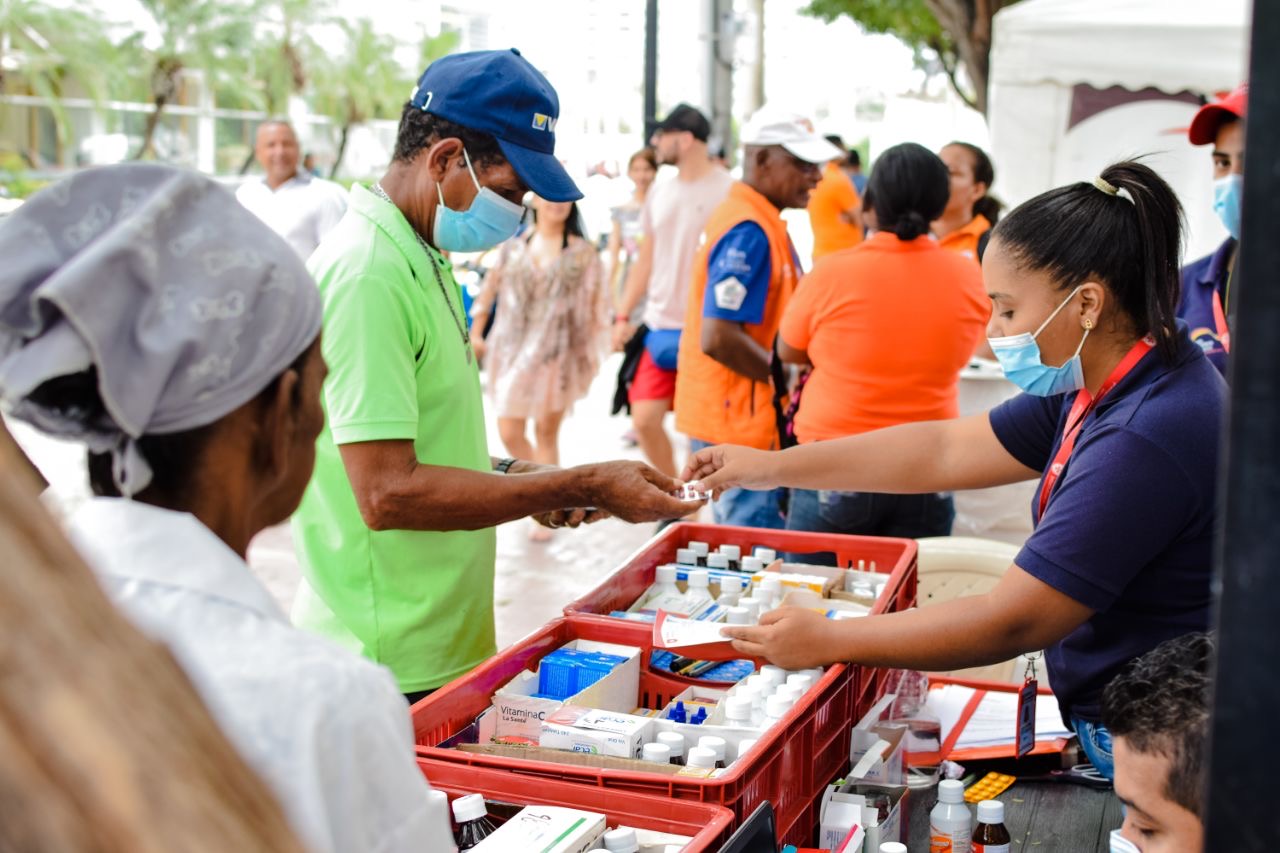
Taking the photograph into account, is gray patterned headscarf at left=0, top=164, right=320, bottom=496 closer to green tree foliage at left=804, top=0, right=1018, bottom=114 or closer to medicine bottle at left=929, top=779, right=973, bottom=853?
medicine bottle at left=929, top=779, right=973, bottom=853

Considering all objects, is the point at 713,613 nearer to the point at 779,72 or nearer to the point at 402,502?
the point at 402,502

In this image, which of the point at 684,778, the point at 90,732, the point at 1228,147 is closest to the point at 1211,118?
the point at 1228,147

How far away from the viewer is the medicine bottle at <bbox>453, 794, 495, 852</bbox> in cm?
178

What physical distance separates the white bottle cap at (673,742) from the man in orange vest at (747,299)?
261 centimetres

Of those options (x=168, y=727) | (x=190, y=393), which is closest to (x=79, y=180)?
(x=190, y=393)

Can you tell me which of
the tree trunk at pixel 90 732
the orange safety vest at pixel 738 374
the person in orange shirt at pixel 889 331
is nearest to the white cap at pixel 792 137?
the orange safety vest at pixel 738 374

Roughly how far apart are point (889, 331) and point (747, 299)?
72 cm

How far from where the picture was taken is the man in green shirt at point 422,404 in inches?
86.7

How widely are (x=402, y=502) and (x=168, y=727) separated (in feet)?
4.93

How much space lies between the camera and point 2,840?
64 centimetres

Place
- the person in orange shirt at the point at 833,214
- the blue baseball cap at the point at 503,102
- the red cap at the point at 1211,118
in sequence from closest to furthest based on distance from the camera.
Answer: the blue baseball cap at the point at 503,102 → the red cap at the point at 1211,118 → the person in orange shirt at the point at 833,214

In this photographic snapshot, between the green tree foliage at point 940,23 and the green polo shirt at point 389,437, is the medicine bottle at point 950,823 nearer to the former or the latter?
the green polo shirt at point 389,437

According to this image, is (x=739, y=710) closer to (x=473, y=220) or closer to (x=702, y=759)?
(x=702, y=759)

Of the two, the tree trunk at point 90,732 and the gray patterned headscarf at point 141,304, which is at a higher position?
the gray patterned headscarf at point 141,304
